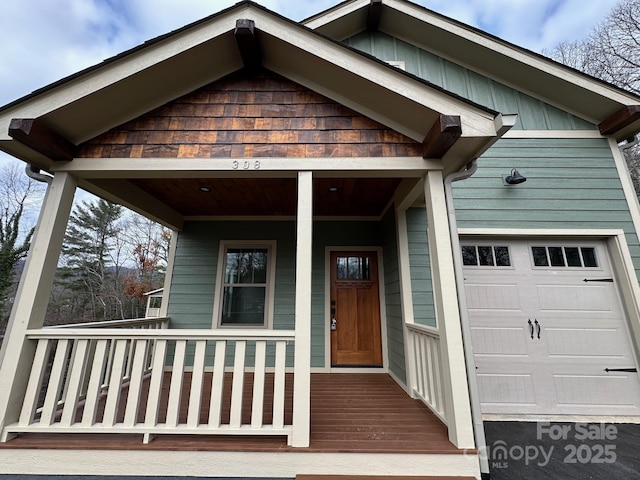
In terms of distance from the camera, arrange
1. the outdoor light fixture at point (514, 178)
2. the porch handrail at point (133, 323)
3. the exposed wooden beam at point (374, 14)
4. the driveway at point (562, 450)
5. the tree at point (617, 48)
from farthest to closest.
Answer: the tree at point (617, 48)
the exposed wooden beam at point (374, 14)
the outdoor light fixture at point (514, 178)
the porch handrail at point (133, 323)
the driveway at point (562, 450)

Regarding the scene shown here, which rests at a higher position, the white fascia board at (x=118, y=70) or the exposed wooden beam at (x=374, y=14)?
the exposed wooden beam at (x=374, y=14)

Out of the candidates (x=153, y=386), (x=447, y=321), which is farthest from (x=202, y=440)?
(x=447, y=321)

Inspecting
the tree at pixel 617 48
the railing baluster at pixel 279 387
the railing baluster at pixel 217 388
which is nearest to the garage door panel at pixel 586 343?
the railing baluster at pixel 279 387

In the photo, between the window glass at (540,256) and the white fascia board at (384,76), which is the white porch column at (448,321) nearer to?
the white fascia board at (384,76)

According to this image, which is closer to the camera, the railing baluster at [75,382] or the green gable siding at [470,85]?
the railing baluster at [75,382]

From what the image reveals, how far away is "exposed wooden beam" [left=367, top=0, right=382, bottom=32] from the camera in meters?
4.22

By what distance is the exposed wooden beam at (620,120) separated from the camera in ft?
11.5

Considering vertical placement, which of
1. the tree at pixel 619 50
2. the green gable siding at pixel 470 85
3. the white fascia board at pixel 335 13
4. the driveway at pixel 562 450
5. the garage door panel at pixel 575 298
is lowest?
the driveway at pixel 562 450

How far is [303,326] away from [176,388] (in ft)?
3.66

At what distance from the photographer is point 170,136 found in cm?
263

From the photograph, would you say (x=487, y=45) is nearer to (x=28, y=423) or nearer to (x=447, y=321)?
(x=447, y=321)

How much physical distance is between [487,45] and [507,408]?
4.93 m

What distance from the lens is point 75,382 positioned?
2188mm

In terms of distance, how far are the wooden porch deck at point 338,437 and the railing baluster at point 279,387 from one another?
6.8 inches
